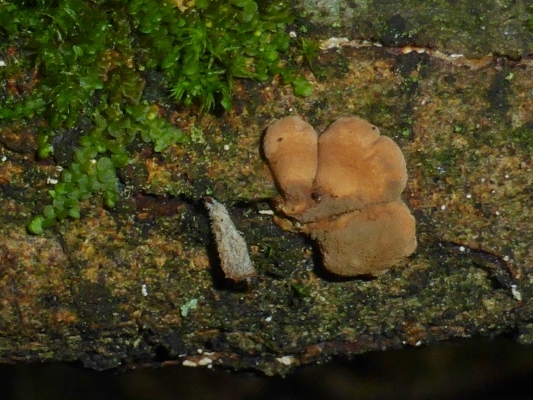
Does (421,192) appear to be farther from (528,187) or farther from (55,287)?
(55,287)

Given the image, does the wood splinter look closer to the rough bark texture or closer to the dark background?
the rough bark texture

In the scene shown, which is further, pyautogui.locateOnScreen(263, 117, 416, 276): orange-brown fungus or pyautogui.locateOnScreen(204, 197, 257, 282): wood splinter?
pyautogui.locateOnScreen(204, 197, 257, 282): wood splinter

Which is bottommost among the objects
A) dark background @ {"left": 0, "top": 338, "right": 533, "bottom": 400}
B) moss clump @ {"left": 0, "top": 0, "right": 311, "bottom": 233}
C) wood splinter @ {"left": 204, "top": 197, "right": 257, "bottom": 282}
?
dark background @ {"left": 0, "top": 338, "right": 533, "bottom": 400}

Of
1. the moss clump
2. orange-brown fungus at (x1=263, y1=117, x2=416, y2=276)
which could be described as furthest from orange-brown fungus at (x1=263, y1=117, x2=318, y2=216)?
the moss clump

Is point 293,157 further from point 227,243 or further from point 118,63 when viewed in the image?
point 118,63

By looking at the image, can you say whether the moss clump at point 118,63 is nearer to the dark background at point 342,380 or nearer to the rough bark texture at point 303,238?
the rough bark texture at point 303,238

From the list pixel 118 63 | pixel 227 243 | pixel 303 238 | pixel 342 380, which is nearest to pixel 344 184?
pixel 303 238

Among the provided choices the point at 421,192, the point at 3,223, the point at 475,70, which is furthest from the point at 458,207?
the point at 3,223

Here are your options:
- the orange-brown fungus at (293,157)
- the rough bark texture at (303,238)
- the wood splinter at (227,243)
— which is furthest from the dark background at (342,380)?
the orange-brown fungus at (293,157)
